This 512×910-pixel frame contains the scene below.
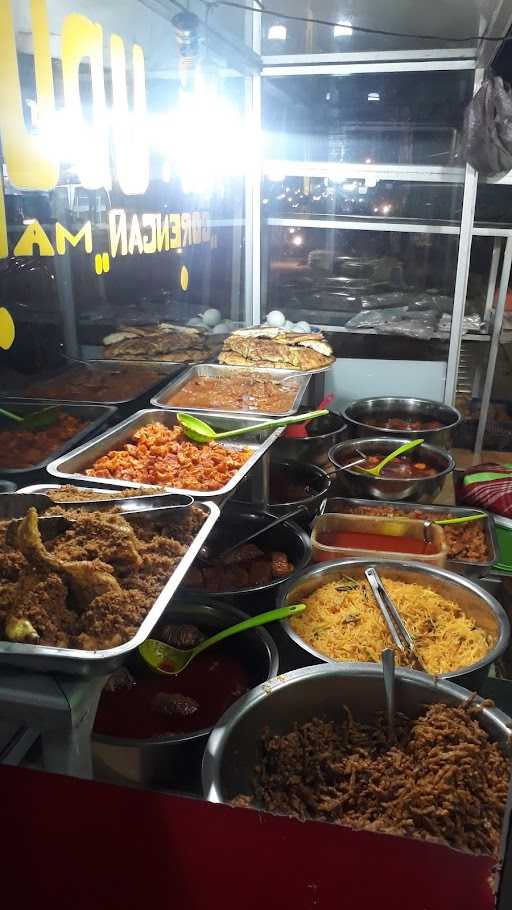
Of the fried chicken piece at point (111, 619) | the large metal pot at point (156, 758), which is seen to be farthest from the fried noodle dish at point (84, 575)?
the large metal pot at point (156, 758)

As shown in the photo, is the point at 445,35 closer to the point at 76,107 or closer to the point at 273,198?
the point at 273,198

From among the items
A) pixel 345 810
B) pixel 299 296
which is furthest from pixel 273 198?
pixel 345 810

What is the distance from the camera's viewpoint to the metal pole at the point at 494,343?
441 cm

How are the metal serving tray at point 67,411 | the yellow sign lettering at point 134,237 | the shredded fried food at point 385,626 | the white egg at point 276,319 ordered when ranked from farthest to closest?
1. the white egg at point 276,319
2. the yellow sign lettering at point 134,237
3. the metal serving tray at point 67,411
4. the shredded fried food at point 385,626

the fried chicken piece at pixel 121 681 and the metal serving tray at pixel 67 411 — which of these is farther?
the metal serving tray at pixel 67 411

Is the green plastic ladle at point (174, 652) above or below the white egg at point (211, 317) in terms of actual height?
below

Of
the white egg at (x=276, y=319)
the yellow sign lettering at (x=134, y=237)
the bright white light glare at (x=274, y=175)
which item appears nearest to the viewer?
the yellow sign lettering at (x=134, y=237)

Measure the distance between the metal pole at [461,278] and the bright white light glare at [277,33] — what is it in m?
1.36

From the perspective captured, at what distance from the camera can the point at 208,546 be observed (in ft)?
6.17

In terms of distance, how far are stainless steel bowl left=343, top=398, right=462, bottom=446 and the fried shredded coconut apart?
152cm

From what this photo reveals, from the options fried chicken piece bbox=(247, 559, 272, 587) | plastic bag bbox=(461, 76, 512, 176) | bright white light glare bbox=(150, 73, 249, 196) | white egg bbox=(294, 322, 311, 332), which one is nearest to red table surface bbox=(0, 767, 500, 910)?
fried chicken piece bbox=(247, 559, 272, 587)

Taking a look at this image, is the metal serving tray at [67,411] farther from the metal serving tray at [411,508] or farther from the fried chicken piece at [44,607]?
the metal serving tray at [411,508]

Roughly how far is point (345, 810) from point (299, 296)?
3.64 metres

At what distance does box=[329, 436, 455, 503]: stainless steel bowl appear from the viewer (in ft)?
7.59
